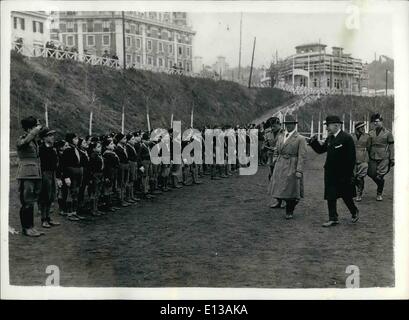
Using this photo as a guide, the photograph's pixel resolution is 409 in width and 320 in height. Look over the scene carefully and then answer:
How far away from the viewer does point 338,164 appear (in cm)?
573

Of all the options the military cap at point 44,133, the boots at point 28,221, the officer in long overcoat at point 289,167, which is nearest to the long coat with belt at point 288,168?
the officer in long overcoat at point 289,167

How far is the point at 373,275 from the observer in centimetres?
529

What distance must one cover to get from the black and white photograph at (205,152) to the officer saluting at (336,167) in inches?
0.7

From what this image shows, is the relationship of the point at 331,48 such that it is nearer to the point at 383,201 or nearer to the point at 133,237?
the point at 383,201

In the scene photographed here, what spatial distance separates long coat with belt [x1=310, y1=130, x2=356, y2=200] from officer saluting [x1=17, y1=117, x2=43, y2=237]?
337cm

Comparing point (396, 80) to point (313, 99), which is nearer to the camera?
point (396, 80)

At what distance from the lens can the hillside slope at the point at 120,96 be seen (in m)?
6.13

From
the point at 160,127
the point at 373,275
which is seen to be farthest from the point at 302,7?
the point at 373,275

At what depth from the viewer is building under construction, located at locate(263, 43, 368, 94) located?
5930 mm

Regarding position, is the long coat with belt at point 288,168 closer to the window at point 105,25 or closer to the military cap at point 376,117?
the military cap at point 376,117

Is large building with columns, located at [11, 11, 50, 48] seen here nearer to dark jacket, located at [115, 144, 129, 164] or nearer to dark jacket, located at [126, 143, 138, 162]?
dark jacket, located at [115, 144, 129, 164]
